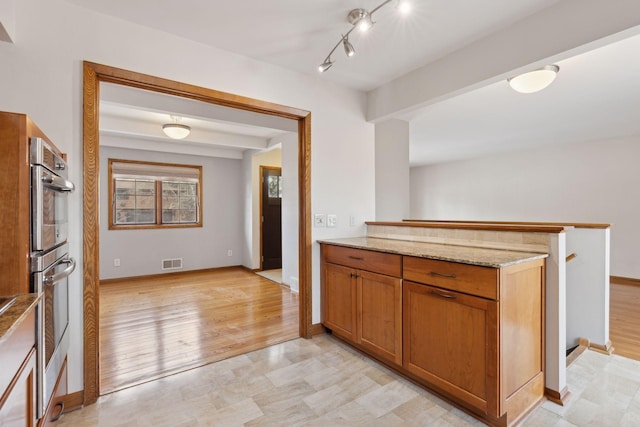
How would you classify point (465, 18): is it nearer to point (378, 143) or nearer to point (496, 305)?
point (378, 143)

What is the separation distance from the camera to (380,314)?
86.8 inches

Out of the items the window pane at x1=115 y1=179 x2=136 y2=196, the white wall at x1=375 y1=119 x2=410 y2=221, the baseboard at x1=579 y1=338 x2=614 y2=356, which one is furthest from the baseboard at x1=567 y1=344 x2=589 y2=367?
the window pane at x1=115 y1=179 x2=136 y2=196

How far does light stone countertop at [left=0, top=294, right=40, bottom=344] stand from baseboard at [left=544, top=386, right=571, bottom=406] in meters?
2.54

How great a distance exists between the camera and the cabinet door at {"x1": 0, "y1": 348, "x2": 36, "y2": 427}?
2.64ft

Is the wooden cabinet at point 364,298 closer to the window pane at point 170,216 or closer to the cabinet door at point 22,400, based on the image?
the cabinet door at point 22,400

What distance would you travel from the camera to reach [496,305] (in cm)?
153

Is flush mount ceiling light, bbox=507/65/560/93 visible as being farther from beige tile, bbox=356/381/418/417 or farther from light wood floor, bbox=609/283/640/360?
beige tile, bbox=356/381/418/417

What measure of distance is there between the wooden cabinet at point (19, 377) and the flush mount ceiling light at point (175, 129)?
3576 mm

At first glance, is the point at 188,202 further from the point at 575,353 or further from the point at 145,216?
the point at 575,353

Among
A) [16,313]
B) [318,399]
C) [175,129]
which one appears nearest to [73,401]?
[16,313]

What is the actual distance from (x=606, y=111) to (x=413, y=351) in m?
4.19

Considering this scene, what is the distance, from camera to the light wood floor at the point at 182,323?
2355 millimetres

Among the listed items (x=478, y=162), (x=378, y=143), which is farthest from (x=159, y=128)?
(x=478, y=162)

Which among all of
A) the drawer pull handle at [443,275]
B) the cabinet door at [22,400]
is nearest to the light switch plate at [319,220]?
the drawer pull handle at [443,275]
